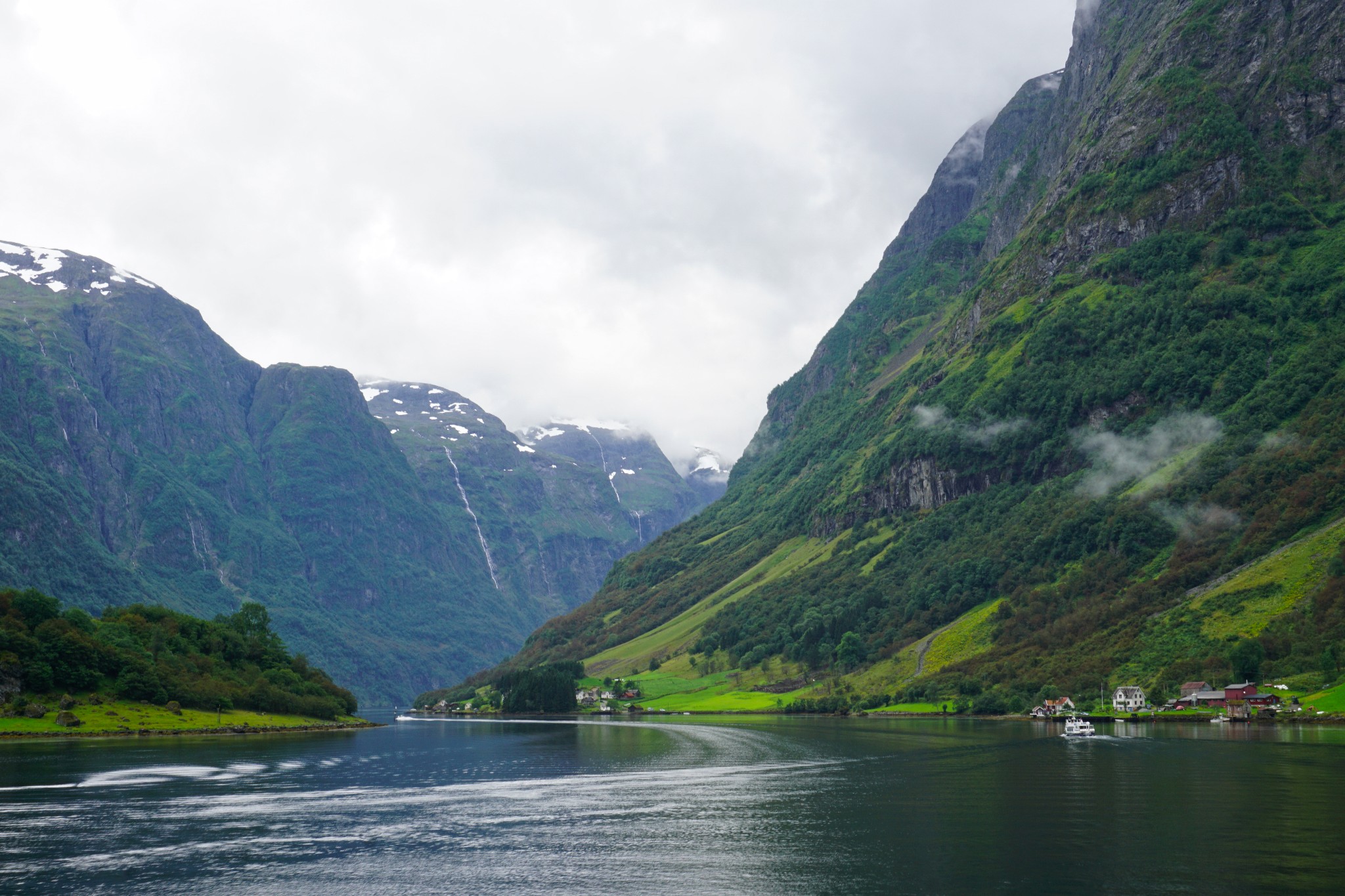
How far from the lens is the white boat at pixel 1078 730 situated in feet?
489

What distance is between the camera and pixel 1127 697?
189 m

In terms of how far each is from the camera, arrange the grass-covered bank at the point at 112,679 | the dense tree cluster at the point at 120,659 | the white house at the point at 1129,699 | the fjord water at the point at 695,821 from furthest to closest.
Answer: the white house at the point at 1129,699
the dense tree cluster at the point at 120,659
the grass-covered bank at the point at 112,679
the fjord water at the point at 695,821

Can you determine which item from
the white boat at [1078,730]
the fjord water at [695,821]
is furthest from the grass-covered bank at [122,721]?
the white boat at [1078,730]

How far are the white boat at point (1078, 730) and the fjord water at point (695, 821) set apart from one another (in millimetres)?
18938

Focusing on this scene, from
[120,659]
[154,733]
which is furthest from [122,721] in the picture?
[120,659]

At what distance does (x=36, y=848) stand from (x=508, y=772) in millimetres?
57045

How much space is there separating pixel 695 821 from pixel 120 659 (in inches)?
5004

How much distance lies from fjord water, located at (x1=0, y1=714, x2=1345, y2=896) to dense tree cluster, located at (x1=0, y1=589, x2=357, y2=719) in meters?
24.5

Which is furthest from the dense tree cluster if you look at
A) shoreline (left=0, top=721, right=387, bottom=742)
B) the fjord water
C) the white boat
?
the white boat

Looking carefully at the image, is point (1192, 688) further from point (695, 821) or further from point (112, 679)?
point (112, 679)

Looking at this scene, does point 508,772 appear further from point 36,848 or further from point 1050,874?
point 1050,874

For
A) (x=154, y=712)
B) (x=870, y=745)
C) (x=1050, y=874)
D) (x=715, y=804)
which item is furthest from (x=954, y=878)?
(x=154, y=712)

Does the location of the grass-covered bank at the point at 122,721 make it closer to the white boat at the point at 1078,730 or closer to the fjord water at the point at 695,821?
the fjord water at the point at 695,821

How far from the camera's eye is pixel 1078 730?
15088cm
